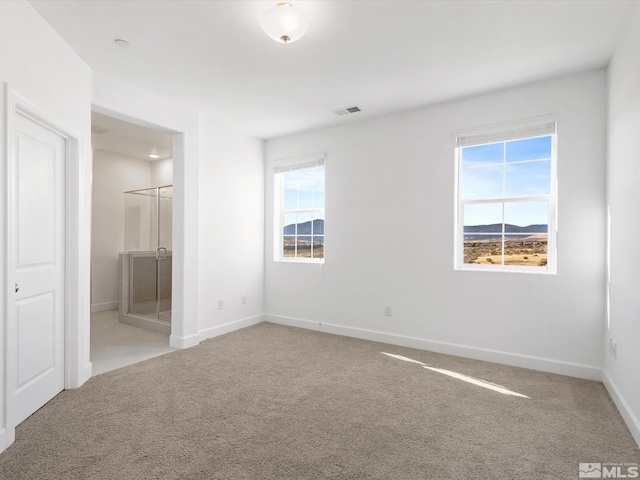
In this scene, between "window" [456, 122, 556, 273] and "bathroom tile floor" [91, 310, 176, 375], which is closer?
"window" [456, 122, 556, 273]

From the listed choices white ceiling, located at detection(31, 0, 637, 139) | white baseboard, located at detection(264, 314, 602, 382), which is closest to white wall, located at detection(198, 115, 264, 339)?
white baseboard, located at detection(264, 314, 602, 382)

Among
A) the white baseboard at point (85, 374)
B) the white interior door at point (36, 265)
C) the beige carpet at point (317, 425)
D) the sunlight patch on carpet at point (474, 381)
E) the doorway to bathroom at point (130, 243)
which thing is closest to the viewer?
the beige carpet at point (317, 425)

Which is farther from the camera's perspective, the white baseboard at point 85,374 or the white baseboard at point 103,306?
the white baseboard at point 103,306

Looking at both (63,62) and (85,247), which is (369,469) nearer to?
(85,247)

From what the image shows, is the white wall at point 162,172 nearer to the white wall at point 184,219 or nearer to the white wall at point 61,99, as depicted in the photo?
the white wall at point 184,219

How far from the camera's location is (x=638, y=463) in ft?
6.50

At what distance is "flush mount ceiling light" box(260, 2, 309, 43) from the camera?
2.19 meters

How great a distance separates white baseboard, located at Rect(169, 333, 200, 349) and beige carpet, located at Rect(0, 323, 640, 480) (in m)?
0.53

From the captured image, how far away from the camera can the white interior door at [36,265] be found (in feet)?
7.66

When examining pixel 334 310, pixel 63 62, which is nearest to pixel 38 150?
pixel 63 62

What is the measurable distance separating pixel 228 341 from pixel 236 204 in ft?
5.82

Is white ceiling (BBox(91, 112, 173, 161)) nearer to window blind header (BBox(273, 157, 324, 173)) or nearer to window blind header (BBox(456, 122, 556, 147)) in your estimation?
window blind header (BBox(273, 157, 324, 173))

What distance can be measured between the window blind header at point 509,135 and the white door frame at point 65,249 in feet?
11.7

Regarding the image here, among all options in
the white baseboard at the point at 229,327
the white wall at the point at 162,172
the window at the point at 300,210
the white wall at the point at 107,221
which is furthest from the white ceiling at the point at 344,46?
the white wall at the point at 107,221
